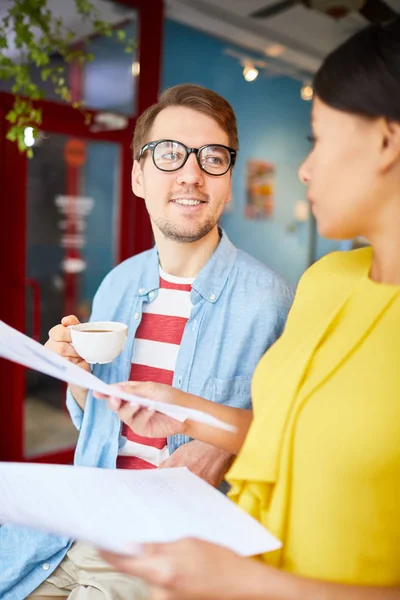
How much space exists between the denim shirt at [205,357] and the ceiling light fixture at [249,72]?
411 cm

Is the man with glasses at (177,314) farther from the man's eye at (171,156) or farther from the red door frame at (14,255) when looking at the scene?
the red door frame at (14,255)

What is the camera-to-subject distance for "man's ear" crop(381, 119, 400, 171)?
2.49 ft

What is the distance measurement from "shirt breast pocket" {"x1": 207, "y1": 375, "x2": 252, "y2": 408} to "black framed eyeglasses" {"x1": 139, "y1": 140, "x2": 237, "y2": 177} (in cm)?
56

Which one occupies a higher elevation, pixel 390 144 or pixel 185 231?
pixel 390 144

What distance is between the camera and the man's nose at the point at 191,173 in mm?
1471

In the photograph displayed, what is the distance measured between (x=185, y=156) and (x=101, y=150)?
2699mm

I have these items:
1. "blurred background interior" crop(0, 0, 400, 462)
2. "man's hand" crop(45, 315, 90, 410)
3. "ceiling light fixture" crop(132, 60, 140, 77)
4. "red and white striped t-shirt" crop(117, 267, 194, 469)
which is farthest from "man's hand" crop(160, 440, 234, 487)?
"ceiling light fixture" crop(132, 60, 140, 77)

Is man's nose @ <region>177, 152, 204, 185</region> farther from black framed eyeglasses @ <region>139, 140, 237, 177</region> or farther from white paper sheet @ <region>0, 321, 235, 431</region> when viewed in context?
white paper sheet @ <region>0, 321, 235, 431</region>

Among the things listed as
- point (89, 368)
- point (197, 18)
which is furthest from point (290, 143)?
point (89, 368)

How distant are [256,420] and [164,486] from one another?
20 cm

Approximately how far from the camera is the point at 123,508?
33.2 inches

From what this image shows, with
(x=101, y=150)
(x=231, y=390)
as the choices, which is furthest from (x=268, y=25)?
(x=231, y=390)

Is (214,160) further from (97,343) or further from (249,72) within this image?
(249,72)

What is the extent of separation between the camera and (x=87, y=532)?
27.3 inches
